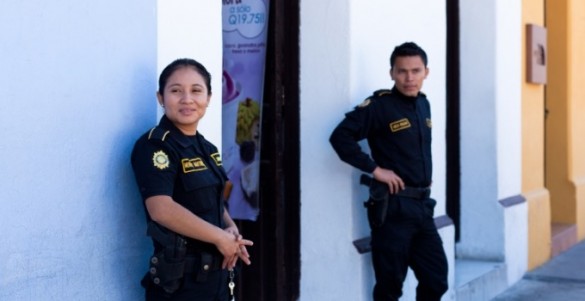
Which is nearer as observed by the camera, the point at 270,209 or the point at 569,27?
the point at 270,209

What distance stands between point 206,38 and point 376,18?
74.2 inches

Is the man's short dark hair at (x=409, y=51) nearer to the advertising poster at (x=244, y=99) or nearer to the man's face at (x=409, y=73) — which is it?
the man's face at (x=409, y=73)

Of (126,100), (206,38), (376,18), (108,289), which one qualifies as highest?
(376,18)

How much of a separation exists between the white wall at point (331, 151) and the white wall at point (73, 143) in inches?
71.7

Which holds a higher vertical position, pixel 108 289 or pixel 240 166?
pixel 240 166

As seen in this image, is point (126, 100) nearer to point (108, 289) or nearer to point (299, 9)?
point (108, 289)

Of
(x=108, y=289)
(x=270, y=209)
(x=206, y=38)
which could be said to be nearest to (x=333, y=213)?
(x=270, y=209)

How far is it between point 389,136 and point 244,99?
0.87 m

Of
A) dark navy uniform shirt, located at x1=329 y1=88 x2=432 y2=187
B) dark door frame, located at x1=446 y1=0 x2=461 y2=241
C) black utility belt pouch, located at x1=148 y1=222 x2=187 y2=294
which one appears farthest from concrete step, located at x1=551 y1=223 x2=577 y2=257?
black utility belt pouch, located at x1=148 y1=222 x2=187 y2=294

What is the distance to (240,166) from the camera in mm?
5066

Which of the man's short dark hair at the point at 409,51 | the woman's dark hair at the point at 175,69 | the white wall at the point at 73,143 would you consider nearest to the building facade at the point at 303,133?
the white wall at the point at 73,143

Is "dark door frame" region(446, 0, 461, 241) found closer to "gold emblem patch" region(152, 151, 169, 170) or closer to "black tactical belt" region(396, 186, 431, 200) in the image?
"black tactical belt" region(396, 186, 431, 200)

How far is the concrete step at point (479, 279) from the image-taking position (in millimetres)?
6223

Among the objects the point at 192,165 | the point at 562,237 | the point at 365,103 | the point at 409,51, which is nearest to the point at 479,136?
the point at 562,237
